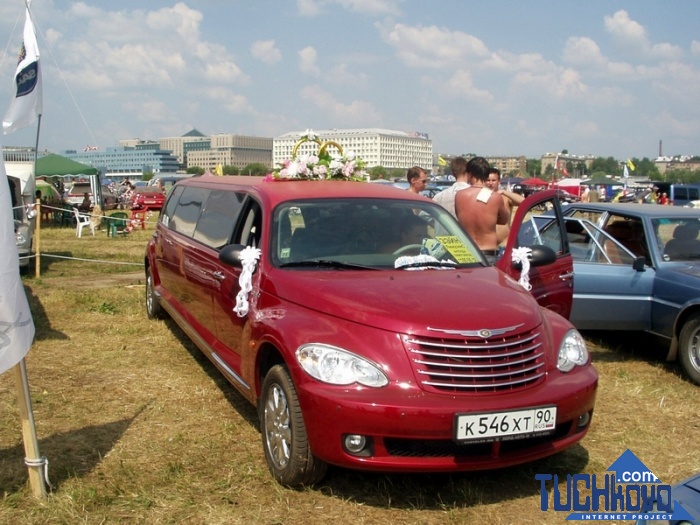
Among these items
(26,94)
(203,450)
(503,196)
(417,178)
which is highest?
(26,94)

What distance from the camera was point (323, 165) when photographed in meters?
6.10

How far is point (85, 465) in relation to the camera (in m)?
4.28

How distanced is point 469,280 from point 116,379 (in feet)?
11.2

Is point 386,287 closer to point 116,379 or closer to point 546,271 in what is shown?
point 546,271

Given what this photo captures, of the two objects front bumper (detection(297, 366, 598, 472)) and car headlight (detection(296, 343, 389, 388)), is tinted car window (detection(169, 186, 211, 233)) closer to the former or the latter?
car headlight (detection(296, 343, 389, 388))

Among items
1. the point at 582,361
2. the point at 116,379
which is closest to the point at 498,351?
the point at 582,361

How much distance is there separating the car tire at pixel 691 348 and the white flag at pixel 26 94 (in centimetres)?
1308

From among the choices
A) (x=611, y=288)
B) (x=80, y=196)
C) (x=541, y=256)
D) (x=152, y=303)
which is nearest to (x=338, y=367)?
(x=541, y=256)

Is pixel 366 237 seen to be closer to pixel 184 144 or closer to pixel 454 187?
pixel 454 187

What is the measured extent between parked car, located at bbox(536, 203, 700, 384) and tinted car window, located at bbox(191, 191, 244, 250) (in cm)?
353

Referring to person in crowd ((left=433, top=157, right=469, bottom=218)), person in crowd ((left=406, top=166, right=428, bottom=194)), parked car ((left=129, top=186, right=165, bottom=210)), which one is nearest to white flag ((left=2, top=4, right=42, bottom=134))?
person in crowd ((left=406, top=166, right=428, bottom=194))

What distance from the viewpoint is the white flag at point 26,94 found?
14320mm

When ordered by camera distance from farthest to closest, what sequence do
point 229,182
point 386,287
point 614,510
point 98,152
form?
point 98,152, point 229,182, point 386,287, point 614,510

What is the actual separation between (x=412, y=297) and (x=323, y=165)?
247 cm
